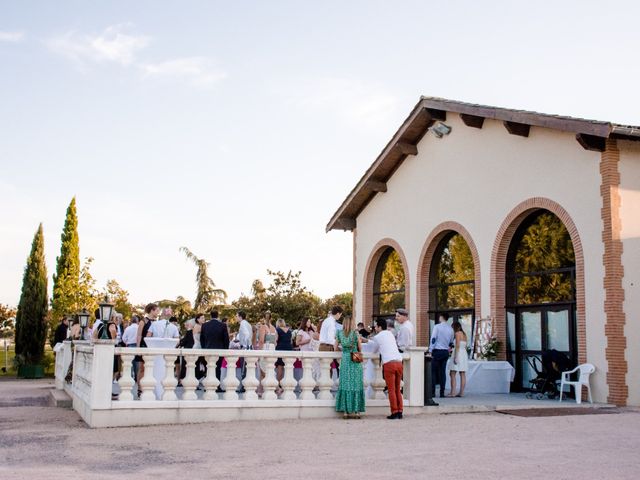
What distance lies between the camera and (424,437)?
31.2ft

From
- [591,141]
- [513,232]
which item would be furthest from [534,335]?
[591,141]

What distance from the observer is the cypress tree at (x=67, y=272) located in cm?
2867

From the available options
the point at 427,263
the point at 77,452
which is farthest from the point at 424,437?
the point at 427,263

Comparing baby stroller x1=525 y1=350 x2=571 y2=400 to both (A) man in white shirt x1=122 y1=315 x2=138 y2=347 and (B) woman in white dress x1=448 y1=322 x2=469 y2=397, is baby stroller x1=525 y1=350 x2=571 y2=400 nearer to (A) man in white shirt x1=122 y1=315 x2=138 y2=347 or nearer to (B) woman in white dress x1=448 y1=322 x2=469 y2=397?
(B) woman in white dress x1=448 y1=322 x2=469 y2=397

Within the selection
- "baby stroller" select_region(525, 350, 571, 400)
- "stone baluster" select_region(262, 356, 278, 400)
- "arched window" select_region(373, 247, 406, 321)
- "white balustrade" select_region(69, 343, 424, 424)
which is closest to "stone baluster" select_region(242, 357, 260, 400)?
"white balustrade" select_region(69, 343, 424, 424)

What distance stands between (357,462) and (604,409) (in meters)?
6.80

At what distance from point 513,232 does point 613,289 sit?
3.30 meters

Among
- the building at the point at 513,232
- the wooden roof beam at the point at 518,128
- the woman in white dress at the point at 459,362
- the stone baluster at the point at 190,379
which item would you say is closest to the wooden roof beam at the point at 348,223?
the building at the point at 513,232

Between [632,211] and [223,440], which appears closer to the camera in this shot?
[223,440]

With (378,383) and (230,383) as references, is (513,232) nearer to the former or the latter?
(378,383)

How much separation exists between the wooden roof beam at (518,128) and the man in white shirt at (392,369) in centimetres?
677

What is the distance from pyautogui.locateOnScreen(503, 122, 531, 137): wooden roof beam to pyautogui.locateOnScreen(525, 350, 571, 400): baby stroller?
15.5 ft

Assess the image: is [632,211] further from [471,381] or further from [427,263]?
[427,263]

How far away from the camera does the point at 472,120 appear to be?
17.9 meters
